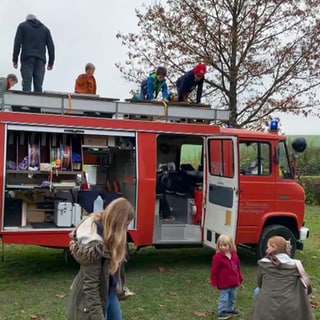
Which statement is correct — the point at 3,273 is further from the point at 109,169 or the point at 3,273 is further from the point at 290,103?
the point at 290,103

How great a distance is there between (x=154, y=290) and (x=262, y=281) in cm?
268

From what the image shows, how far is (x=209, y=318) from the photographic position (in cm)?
621

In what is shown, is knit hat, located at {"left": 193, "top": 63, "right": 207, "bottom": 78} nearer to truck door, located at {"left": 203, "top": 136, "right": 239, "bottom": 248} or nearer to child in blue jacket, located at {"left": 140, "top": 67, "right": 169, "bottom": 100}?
child in blue jacket, located at {"left": 140, "top": 67, "right": 169, "bottom": 100}

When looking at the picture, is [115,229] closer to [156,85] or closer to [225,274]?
[225,274]

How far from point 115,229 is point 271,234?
522 cm

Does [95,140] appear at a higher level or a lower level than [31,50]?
lower

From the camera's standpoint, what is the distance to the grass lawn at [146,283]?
6.35m

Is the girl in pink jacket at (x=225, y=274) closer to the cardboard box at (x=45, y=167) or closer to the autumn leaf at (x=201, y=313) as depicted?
the autumn leaf at (x=201, y=313)

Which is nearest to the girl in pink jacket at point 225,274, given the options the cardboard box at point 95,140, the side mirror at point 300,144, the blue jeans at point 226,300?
the blue jeans at point 226,300

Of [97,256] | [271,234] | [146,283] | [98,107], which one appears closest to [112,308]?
[97,256]

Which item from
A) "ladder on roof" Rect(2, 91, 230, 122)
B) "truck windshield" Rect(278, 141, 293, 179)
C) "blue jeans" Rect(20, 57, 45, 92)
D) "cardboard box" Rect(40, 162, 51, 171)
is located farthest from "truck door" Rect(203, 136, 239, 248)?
"blue jeans" Rect(20, 57, 45, 92)

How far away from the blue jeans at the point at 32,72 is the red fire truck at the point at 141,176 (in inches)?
53.4

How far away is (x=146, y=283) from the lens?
766 centimetres

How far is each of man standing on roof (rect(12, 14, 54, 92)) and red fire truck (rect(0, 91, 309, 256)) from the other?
143 centimetres
